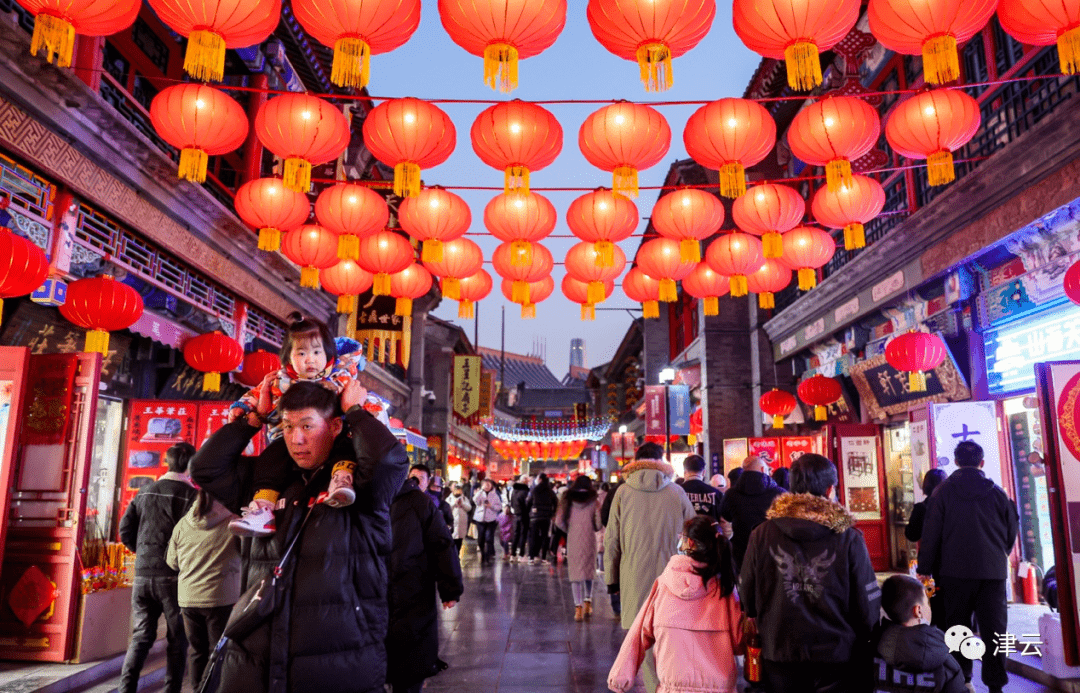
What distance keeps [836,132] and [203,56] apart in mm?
5691

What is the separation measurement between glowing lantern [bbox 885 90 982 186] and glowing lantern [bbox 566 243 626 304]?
416 cm

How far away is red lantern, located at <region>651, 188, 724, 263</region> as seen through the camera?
8625mm

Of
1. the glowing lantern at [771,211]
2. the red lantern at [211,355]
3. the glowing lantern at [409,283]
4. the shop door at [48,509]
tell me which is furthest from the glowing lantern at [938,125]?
the red lantern at [211,355]

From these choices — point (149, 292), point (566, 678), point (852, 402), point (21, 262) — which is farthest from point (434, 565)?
point (852, 402)

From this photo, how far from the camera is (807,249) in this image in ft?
33.5

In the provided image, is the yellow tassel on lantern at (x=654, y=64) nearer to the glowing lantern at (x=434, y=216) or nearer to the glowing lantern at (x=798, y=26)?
the glowing lantern at (x=798, y=26)

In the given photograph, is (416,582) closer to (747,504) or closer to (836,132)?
(747,504)

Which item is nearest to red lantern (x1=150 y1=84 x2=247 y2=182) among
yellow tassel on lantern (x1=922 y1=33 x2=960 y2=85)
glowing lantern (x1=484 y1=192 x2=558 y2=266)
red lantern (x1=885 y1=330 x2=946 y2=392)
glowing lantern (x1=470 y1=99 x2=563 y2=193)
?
glowing lantern (x1=470 y1=99 x2=563 y2=193)

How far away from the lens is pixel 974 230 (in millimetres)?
9125

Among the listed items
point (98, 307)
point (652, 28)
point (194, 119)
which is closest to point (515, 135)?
point (652, 28)

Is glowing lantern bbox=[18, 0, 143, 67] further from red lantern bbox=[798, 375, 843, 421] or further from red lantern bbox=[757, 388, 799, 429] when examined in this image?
red lantern bbox=[757, 388, 799, 429]

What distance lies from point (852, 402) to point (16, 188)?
13.3m

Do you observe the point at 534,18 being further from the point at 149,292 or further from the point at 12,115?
the point at 149,292

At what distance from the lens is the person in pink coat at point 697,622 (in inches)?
140
